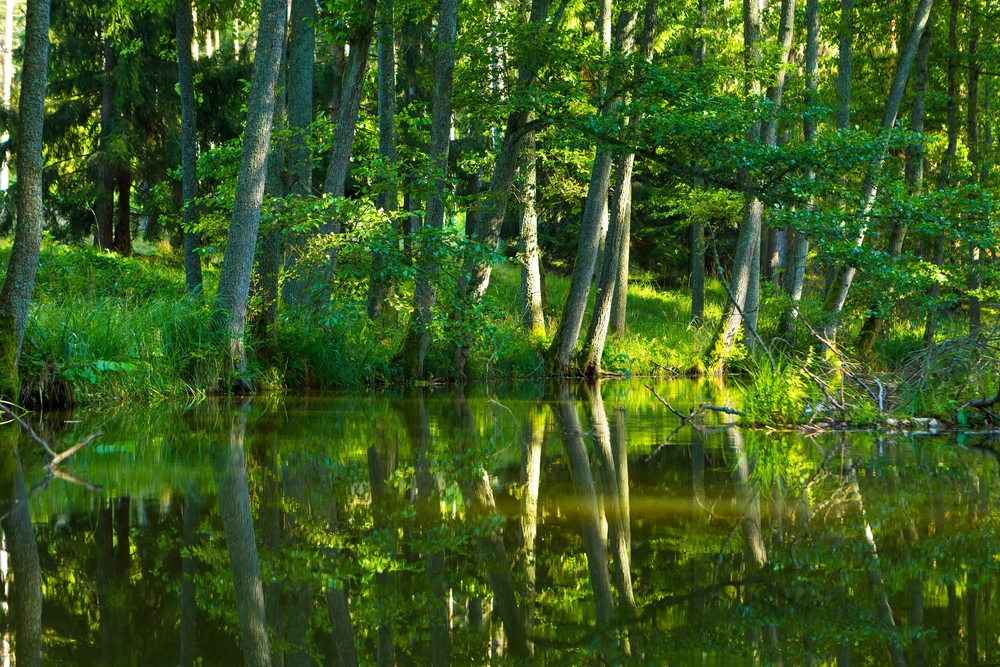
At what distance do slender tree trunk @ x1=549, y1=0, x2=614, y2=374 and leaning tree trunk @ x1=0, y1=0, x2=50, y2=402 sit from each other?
848 cm

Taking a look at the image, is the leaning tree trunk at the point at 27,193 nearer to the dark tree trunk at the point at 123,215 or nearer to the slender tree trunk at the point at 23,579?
the slender tree trunk at the point at 23,579

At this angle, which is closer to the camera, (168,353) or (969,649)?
(969,649)

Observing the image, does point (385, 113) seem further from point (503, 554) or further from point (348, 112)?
point (503, 554)

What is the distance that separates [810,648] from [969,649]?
0.39 metres

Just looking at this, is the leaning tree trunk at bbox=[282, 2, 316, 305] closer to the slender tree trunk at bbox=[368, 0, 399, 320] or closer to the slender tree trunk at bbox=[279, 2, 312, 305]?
the slender tree trunk at bbox=[279, 2, 312, 305]

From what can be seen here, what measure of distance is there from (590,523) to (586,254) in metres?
11.0

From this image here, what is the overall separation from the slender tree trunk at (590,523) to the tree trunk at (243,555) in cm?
95

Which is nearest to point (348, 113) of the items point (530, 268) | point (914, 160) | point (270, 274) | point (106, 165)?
point (270, 274)

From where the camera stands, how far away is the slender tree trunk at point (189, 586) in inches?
89.6

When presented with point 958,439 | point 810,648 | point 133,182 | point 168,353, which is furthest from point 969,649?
point 133,182

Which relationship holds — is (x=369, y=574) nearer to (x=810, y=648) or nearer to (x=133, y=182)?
(x=810, y=648)

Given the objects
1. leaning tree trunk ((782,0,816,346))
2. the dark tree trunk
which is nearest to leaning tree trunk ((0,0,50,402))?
leaning tree trunk ((782,0,816,346))

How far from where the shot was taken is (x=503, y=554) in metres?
3.28

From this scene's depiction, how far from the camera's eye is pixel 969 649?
2277mm
